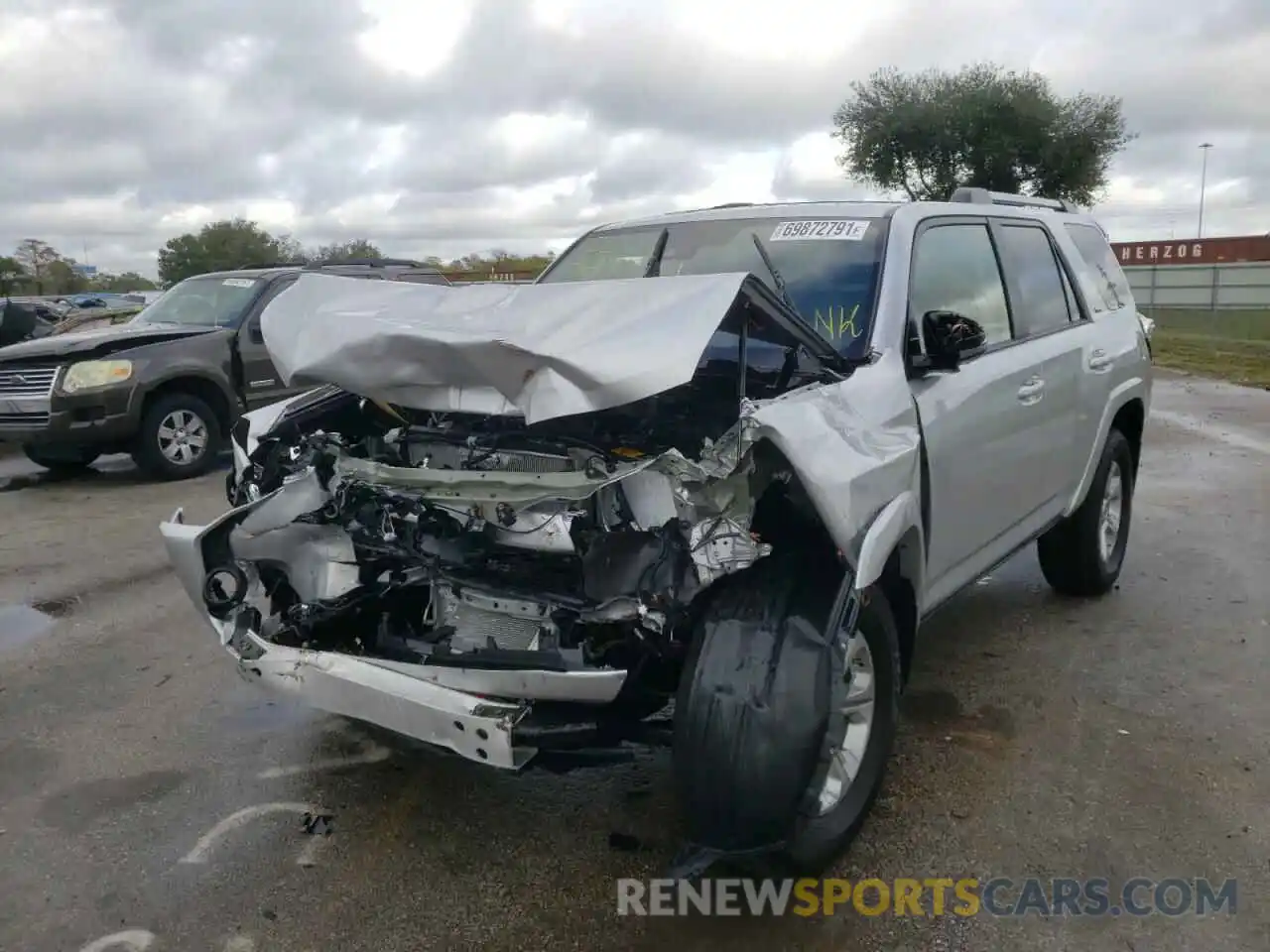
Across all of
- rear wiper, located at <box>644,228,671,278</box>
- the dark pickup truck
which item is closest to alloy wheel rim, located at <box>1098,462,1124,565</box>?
rear wiper, located at <box>644,228,671,278</box>

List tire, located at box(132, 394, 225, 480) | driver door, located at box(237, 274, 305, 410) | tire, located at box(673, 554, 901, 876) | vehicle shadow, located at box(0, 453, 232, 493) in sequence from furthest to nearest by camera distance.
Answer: driver door, located at box(237, 274, 305, 410), vehicle shadow, located at box(0, 453, 232, 493), tire, located at box(132, 394, 225, 480), tire, located at box(673, 554, 901, 876)

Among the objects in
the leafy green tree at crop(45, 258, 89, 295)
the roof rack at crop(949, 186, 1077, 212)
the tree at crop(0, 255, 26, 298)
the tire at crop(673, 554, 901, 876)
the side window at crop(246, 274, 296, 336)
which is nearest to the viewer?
the tire at crop(673, 554, 901, 876)

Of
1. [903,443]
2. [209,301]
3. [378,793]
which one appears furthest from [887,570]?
[209,301]

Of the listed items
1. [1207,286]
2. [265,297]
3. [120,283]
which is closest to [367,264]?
[265,297]

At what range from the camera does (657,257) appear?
14.4ft

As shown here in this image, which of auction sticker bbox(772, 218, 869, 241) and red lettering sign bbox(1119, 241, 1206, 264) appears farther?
red lettering sign bbox(1119, 241, 1206, 264)

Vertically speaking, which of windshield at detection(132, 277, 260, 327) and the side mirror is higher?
windshield at detection(132, 277, 260, 327)

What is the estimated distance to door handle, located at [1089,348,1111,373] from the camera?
4.85 m

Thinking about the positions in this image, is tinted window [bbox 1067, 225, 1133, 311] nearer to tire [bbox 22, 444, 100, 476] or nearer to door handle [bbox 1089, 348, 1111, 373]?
door handle [bbox 1089, 348, 1111, 373]

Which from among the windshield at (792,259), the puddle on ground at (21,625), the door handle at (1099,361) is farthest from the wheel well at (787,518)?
the puddle on ground at (21,625)

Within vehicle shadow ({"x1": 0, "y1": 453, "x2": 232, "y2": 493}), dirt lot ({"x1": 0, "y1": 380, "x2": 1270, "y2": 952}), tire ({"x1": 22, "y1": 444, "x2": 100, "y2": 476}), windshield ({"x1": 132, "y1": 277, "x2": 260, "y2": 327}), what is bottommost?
dirt lot ({"x1": 0, "y1": 380, "x2": 1270, "y2": 952})

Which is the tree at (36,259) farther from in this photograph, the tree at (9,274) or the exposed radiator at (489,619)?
the exposed radiator at (489,619)

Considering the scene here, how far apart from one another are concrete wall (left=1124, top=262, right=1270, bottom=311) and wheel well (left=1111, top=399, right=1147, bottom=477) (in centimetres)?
2159

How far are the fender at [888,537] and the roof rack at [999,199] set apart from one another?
202 cm
